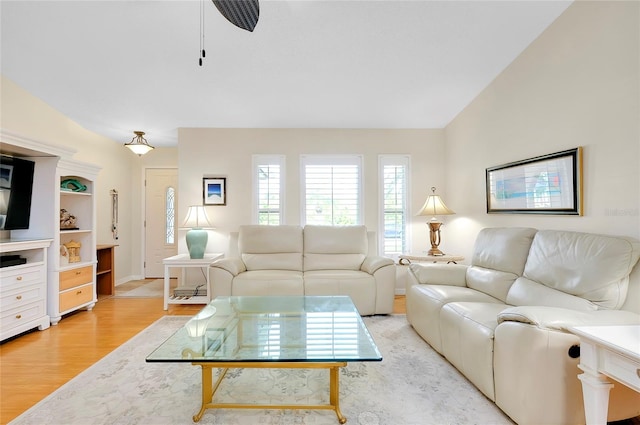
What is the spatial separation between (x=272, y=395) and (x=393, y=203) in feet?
10.6

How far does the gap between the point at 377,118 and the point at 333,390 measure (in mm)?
3450

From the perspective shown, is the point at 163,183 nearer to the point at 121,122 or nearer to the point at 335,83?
the point at 121,122

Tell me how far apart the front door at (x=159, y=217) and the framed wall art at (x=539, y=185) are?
5.08 m

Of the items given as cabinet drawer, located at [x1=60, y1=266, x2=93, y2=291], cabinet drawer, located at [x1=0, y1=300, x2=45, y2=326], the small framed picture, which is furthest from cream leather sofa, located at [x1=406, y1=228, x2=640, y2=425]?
cabinet drawer, located at [x1=60, y1=266, x2=93, y2=291]

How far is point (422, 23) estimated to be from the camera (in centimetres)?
242

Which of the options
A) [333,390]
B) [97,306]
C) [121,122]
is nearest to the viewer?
[333,390]

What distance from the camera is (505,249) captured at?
2576 mm

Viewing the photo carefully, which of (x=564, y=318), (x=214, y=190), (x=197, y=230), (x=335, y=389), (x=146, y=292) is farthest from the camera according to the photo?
(x=146, y=292)

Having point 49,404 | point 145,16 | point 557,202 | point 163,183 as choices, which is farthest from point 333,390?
point 163,183

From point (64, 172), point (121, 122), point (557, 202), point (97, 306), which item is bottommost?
point (97, 306)

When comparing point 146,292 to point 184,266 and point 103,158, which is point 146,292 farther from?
point 103,158

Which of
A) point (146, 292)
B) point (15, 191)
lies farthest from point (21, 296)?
point (146, 292)

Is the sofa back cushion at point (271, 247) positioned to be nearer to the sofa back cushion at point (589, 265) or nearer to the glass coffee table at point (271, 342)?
the glass coffee table at point (271, 342)

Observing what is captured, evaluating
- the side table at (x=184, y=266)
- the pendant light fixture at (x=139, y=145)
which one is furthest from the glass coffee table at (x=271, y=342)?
the pendant light fixture at (x=139, y=145)
